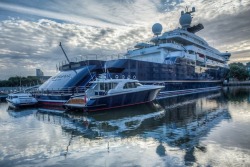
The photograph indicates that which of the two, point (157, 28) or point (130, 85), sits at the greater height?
A: point (157, 28)

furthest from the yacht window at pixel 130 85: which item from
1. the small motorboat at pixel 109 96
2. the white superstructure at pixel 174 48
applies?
the white superstructure at pixel 174 48

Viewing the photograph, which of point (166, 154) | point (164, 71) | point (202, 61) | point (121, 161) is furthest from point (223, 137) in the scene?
point (202, 61)

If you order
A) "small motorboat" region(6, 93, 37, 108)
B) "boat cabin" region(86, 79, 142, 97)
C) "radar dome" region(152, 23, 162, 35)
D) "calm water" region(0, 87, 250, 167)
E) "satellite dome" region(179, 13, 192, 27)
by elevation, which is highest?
"satellite dome" region(179, 13, 192, 27)

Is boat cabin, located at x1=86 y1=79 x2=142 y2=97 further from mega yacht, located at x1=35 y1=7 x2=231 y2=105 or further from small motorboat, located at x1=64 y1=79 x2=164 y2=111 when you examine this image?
mega yacht, located at x1=35 y1=7 x2=231 y2=105

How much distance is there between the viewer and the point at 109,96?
61.0 feet

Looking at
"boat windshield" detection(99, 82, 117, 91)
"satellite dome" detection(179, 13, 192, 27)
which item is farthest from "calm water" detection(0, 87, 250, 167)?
"satellite dome" detection(179, 13, 192, 27)

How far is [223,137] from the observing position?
9.24m

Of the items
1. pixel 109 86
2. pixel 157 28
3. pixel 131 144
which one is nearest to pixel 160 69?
pixel 109 86

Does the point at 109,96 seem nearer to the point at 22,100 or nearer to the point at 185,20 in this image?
the point at 22,100

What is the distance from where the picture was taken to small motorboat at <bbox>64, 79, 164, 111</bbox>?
18.0 m

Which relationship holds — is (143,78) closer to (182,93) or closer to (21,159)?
(182,93)

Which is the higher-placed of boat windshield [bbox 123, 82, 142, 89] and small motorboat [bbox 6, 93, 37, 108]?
boat windshield [bbox 123, 82, 142, 89]

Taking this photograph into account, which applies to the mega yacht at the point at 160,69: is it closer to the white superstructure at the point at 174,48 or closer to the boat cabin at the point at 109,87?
the white superstructure at the point at 174,48

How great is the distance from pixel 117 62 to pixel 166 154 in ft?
61.7
